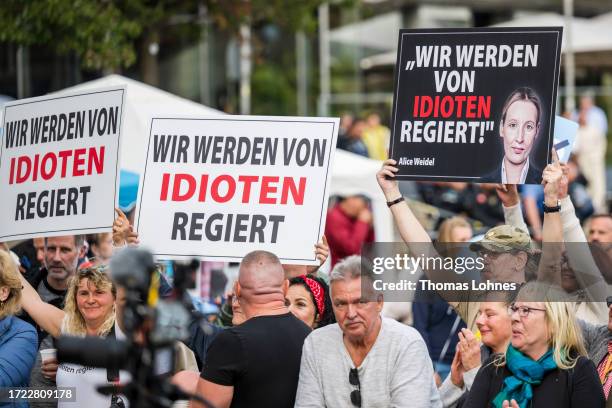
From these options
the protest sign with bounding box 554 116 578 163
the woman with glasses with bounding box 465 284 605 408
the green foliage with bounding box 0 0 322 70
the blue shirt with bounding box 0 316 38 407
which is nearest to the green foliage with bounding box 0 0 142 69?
the green foliage with bounding box 0 0 322 70

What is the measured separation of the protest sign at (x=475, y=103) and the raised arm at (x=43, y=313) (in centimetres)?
211

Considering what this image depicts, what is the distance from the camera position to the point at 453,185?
1606 centimetres

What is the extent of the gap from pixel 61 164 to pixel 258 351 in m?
2.60


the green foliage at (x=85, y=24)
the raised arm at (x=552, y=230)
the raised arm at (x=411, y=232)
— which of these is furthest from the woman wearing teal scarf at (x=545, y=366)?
the green foliage at (x=85, y=24)

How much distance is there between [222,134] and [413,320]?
213 cm

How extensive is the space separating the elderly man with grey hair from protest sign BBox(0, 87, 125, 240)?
2.08 m

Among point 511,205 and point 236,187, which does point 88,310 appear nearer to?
point 236,187

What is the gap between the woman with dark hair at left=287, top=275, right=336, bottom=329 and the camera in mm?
7309

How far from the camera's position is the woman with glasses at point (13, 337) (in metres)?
6.77

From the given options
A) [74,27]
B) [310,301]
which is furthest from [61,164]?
[74,27]

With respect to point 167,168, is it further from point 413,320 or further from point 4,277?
point 413,320

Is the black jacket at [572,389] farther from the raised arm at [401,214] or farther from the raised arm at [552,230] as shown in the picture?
the raised arm at [401,214]

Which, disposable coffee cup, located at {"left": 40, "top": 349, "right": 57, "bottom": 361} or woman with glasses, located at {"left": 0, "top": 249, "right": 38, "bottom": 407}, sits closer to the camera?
woman with glasses, located at {"left": 0, "top": 249, "right": 38, "bottom": 407}

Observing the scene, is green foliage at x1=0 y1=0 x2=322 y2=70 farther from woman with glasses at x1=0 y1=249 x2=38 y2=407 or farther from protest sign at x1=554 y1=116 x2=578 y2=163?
protest sign at x1=554 y1=116 x2=578 y2=163
